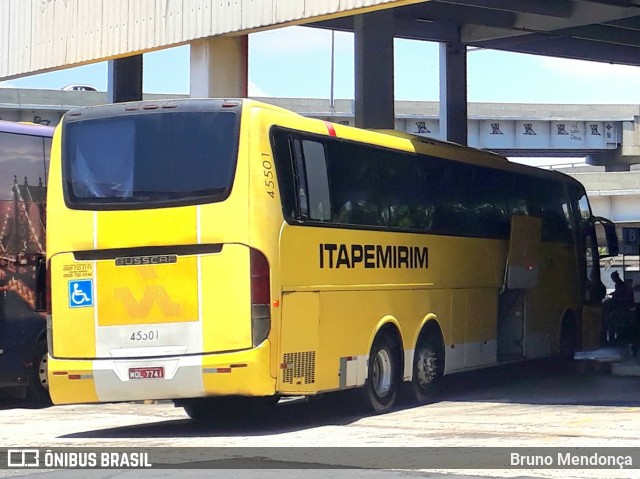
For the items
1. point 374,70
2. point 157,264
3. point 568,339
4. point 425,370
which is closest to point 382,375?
point 425,370

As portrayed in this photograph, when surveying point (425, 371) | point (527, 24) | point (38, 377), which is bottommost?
point (38, 377)

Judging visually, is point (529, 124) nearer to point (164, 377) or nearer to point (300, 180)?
point (300, 180)

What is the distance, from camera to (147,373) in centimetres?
1373

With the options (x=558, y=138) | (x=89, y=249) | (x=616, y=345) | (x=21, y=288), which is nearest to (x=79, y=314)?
(x=89, y=249)

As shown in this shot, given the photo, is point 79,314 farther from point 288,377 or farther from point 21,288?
point 21,288

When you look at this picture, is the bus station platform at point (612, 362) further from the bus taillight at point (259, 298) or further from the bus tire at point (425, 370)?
the bus taillight at point (259, 298)

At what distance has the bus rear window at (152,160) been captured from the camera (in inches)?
545

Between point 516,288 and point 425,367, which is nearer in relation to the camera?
point 425,367

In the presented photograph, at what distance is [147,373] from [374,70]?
11103mm

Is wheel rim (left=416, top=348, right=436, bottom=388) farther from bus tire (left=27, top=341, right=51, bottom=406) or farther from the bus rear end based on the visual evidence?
bus tire (left=27, top=341, right=51, bottom=406)

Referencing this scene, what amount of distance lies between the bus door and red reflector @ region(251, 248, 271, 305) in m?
7.29

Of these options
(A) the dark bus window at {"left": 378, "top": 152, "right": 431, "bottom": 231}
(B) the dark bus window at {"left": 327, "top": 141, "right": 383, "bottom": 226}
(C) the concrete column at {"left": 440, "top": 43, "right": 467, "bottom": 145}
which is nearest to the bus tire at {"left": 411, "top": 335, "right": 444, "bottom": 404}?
(A) the dark bus window at {"left": 378, "top": 152, "right": 431, "bottom": 231}

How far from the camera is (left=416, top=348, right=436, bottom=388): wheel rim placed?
682 inches

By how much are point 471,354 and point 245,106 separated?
6616 mm
